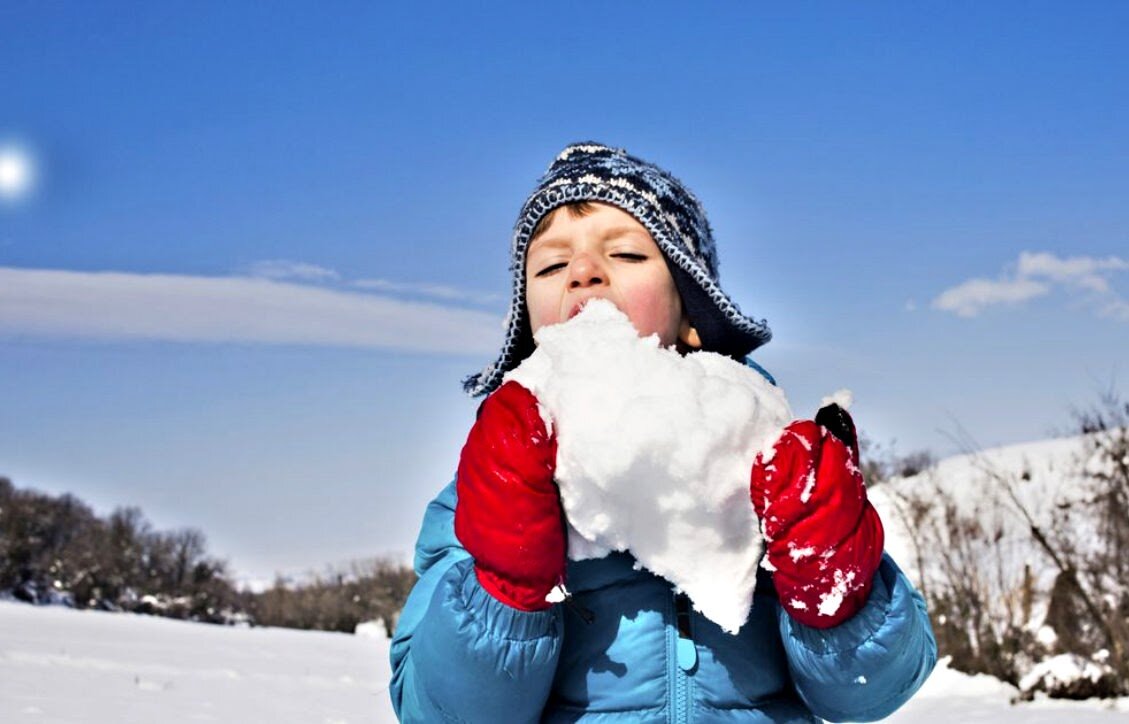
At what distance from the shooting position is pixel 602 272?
194cm

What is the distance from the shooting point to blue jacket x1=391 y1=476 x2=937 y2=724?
1.56 metres

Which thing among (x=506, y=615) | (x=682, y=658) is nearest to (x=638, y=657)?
(x=682, y=658)

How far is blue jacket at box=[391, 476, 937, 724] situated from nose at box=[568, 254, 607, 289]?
50 cm

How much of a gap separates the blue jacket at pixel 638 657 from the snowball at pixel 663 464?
0.42 ft

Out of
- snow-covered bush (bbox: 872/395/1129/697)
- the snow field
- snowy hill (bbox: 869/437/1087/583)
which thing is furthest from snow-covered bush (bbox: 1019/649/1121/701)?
the snow field

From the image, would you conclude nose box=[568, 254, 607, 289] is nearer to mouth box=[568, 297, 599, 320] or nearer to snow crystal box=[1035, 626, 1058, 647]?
mouth box=[568, 297, 599, 320]

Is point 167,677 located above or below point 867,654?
above

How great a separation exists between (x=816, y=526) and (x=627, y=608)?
14.9 inches

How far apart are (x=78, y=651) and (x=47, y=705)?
140 inches

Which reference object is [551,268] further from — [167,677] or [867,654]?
[167,677]

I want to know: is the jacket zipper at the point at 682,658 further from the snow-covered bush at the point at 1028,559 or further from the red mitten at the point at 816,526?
the snow-covered bush at the point at 1028,559

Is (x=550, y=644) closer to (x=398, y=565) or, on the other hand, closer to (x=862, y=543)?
(x=862, y=543)

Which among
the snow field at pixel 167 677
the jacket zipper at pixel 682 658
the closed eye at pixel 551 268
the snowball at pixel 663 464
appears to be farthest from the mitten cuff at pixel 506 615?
the snow field at pixel 167 677

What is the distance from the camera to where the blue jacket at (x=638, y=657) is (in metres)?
1.56
